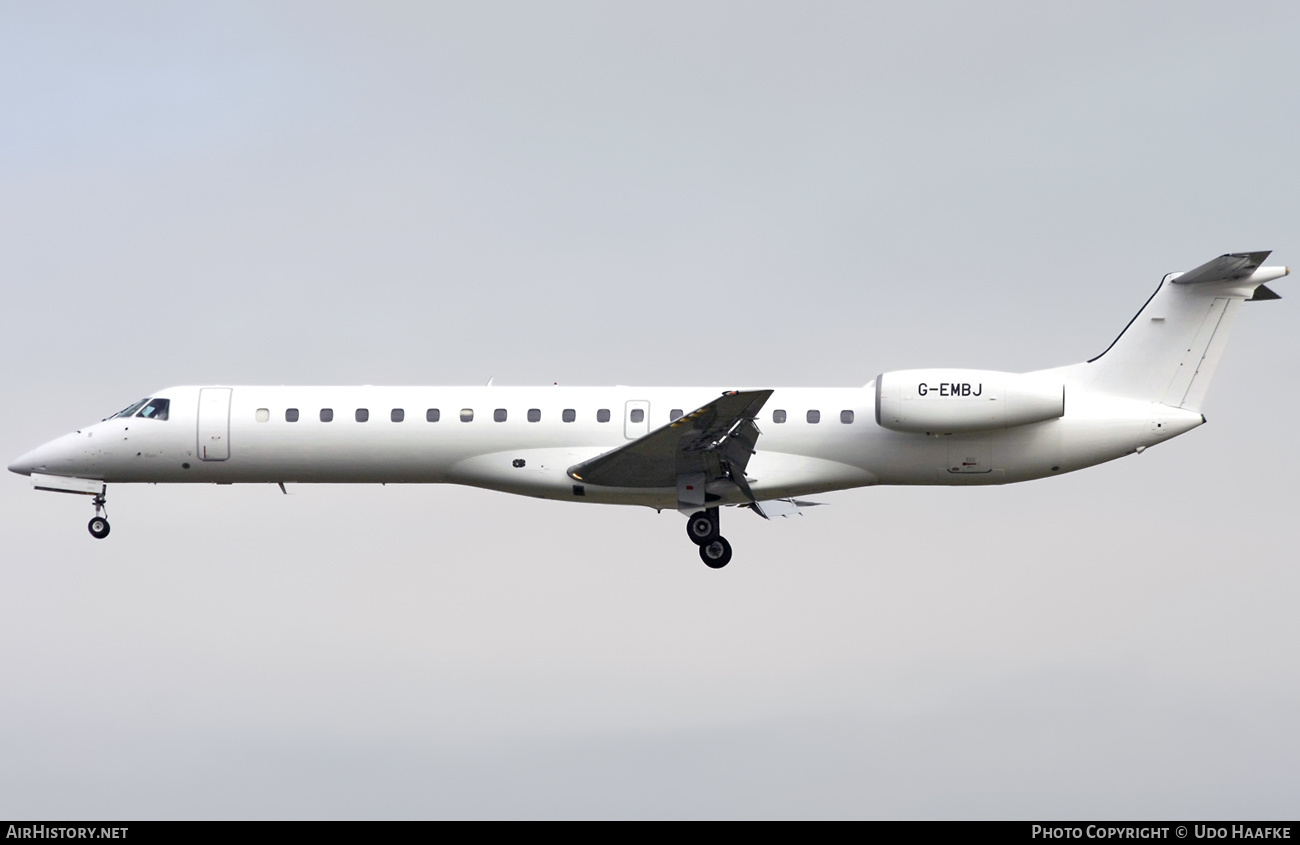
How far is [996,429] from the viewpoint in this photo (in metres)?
23.2

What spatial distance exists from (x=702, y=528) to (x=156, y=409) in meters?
9.81

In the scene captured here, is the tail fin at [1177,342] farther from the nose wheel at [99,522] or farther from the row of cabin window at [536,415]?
the nose wheel at [99,522]

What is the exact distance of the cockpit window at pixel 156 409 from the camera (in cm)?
2470

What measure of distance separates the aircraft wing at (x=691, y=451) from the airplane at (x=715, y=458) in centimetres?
5

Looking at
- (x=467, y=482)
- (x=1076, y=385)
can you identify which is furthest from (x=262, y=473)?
(x=1076, y=385)

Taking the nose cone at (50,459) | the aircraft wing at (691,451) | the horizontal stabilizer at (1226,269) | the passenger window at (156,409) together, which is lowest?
the aircraft wing at (691,451)

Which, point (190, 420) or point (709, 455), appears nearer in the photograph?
point (709, 455)

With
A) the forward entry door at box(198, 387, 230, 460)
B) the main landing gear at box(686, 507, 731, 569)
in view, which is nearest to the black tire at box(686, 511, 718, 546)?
the main landing gear at box(686, 507, 731, 569)

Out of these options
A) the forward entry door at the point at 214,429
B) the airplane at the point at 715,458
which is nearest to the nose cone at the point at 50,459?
the airplane at the point at 715,458

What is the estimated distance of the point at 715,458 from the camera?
22.8 metres

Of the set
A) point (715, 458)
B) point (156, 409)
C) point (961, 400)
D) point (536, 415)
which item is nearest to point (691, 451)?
point (715, 458)

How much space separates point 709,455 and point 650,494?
145cm

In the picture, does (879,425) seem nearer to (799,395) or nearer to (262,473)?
(799,395)

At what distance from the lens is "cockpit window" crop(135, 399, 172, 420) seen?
24.7 metres
